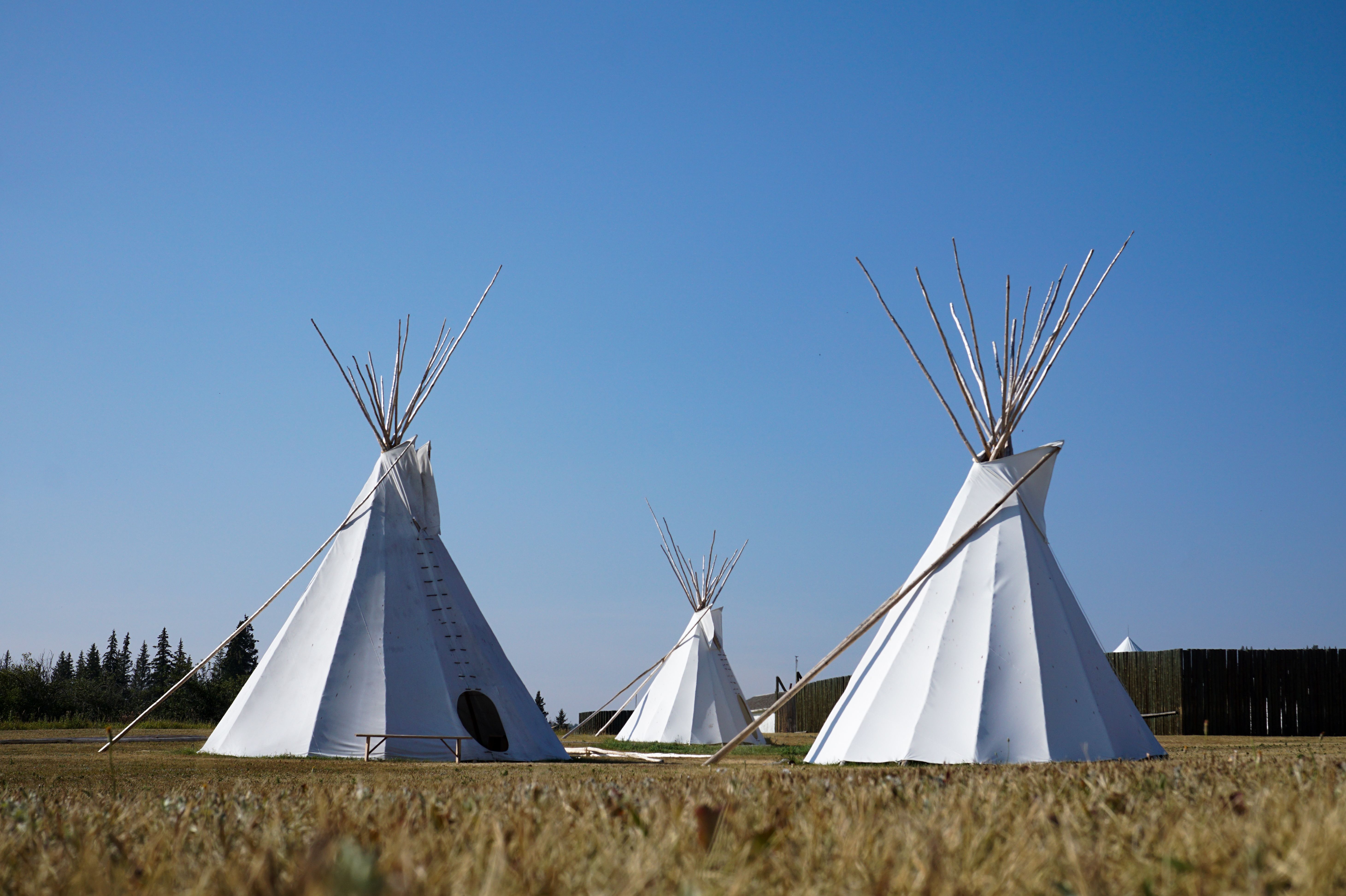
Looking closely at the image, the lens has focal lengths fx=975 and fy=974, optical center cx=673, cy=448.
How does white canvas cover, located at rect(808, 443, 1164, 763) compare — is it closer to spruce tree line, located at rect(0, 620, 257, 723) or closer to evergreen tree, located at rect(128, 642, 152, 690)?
spruce tree line, located at rect(0, 620, 257, 723)

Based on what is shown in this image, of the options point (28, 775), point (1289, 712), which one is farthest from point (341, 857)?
point (1289, 712)

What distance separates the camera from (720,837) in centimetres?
152

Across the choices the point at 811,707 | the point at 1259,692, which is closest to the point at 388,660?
the point at 1259,692

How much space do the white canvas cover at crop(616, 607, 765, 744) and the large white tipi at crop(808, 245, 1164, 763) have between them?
8.93 meters

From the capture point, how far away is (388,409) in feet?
37.5

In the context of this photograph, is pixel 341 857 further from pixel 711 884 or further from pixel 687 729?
pixel 687 729

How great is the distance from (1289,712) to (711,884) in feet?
58.9

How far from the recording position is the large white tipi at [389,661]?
9.30m

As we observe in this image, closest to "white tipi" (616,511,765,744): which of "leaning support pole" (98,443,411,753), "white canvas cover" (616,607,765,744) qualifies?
"white canvas cover" (616,607,765,744)

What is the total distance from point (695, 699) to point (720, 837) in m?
16.3

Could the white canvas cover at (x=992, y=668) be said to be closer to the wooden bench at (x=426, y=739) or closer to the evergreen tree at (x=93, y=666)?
the wooden bench at (x=426, y=739)

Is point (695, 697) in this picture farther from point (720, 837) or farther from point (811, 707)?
point (720, 837)

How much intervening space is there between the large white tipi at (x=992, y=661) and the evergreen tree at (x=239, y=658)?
21393mm

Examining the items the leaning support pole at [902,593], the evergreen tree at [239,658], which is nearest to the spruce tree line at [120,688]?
the evergreen tree at [239,658]
